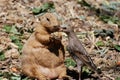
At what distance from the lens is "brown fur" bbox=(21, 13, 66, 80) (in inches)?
239

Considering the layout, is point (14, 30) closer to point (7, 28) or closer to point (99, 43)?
point (7, 28)

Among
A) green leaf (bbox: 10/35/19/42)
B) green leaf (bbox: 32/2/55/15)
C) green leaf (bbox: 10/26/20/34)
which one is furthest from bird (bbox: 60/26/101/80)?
green leaf (bbox: 32/2/55/15)

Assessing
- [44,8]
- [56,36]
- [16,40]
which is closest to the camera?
[56,36]

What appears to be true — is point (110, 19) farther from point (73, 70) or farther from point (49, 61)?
point (49, 61)

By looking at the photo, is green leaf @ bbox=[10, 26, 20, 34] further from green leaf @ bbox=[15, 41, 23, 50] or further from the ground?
green leaf @ bbox=[15, 41, 23, 50]

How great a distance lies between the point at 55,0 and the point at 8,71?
9.06 feet

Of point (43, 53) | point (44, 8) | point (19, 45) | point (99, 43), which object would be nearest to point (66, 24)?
point (99, 43)

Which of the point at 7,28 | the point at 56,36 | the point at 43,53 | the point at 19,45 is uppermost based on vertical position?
the point at 56,36

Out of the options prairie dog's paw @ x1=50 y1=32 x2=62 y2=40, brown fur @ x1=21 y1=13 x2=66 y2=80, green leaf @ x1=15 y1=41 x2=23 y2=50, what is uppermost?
prairie dog's paw @ x1=50 y1=32 x2=62 y2=40

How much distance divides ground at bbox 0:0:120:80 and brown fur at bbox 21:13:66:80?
0.30 metres

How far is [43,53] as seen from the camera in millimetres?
6121

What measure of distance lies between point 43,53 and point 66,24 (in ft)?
5.02

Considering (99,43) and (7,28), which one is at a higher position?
(7,28)

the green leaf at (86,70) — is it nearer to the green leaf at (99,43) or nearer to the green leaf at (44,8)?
the green leaf at (99,43)
